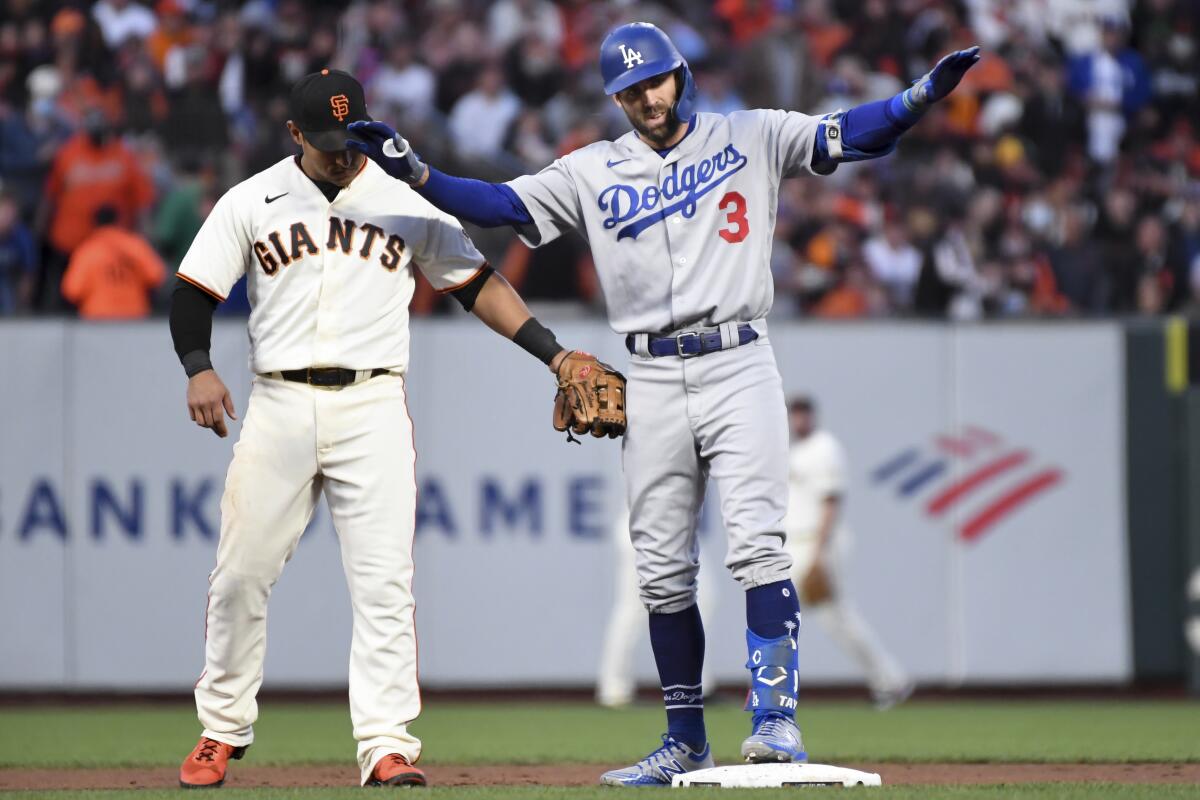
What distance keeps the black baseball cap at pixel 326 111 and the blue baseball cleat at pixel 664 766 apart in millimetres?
2077

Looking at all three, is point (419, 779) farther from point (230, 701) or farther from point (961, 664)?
point (961, 664)

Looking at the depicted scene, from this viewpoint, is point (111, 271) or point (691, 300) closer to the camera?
point (691, 300)

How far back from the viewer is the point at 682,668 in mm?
5680

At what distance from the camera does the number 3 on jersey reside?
18.2ft

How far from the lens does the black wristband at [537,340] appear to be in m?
5.77

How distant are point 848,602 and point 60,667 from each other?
492 cm

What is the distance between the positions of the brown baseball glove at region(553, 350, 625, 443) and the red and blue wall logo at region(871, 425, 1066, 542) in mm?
6359

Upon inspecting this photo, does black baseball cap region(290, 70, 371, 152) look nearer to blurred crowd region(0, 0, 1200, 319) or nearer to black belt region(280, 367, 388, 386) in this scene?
black belt region(280, 367, 388, 386)

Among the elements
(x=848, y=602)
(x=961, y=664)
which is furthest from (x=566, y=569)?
(x=961, y=664)

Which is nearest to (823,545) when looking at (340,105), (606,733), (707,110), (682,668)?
(606,733)

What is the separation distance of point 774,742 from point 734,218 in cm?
158

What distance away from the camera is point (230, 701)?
5656 millimetres

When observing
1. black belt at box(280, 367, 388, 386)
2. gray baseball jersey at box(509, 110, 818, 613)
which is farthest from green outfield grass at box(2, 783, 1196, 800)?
black belt at box(280, 367, 388, 386)

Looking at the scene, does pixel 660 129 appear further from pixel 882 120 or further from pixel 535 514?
pixel 535 514
